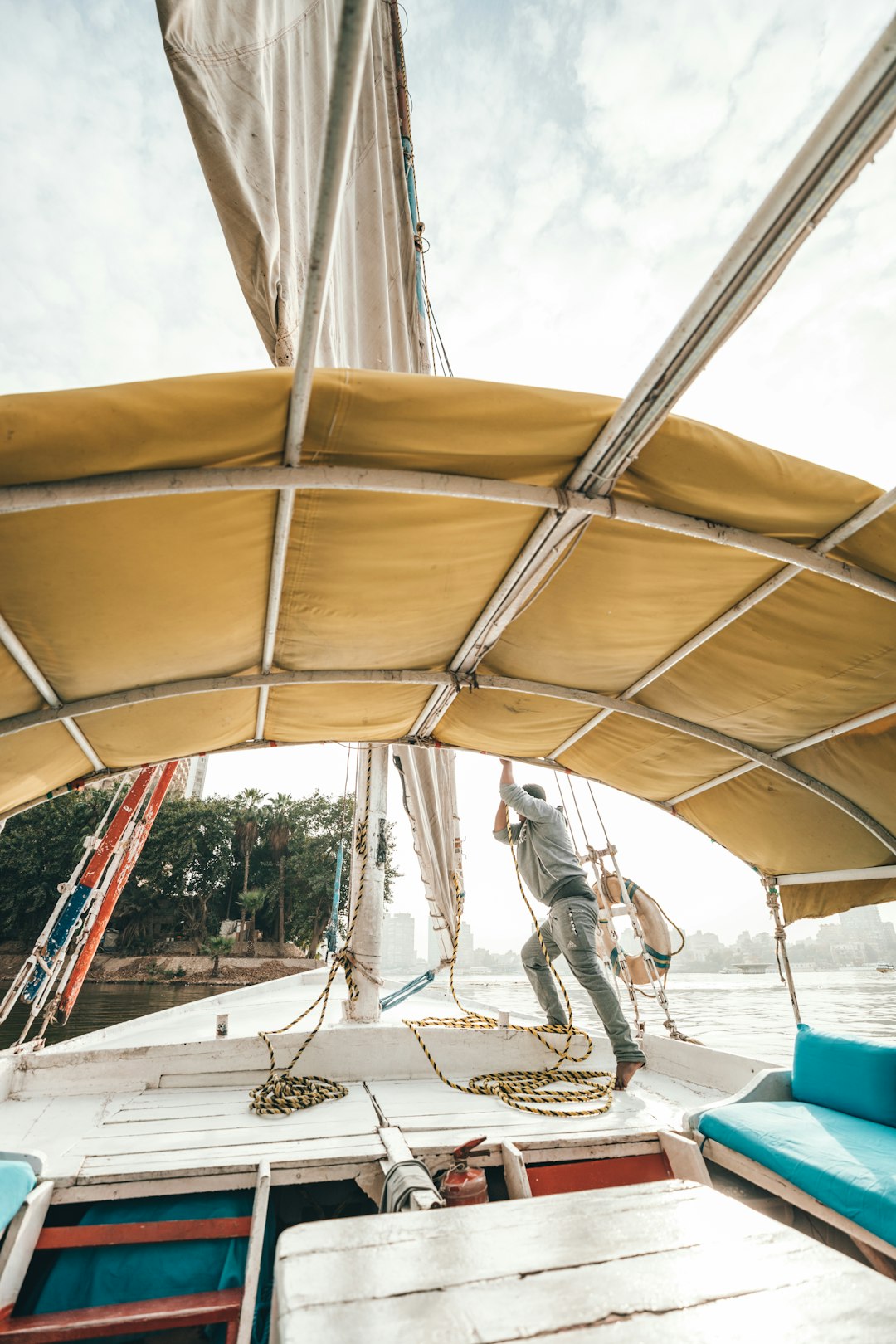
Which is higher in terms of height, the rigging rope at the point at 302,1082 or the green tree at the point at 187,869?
the green tree at the point at 187,869

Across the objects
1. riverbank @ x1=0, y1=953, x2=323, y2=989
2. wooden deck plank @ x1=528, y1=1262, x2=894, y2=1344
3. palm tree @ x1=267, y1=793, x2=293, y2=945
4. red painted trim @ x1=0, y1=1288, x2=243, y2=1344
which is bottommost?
red painted trim @ x1=0, y1=1288, x2=243, y2=1344

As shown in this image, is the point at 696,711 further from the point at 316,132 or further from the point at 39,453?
the point at 316,132

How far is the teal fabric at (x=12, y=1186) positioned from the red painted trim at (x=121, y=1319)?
0.34m

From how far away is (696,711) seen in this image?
4.19m

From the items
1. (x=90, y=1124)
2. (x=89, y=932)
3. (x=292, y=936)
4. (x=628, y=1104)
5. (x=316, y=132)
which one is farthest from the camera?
(x=292, y=936)

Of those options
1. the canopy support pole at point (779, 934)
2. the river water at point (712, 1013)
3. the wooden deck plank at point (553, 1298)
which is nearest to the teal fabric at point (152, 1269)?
the wooden deck plank at point (553, 1298)

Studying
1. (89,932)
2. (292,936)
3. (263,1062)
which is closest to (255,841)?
(292,936)

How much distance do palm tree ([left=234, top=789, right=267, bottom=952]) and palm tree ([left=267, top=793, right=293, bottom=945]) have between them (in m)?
0.89

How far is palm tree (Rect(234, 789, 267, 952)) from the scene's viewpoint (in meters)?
36.8

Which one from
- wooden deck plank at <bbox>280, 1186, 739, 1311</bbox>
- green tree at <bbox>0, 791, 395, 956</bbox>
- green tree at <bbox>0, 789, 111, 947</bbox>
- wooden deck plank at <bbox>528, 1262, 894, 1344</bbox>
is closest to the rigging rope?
wooden deck plank at <bbox>280, 1186, 739, 1311</bbox>

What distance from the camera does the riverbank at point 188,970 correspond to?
3181 centimetres

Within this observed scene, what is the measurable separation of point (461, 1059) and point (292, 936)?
35.4 m

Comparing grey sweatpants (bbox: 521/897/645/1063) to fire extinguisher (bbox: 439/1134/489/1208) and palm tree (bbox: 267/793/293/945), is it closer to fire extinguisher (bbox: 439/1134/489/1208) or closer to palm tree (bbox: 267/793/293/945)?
fire extinguisher (bbox: 439/1134/489/1208)

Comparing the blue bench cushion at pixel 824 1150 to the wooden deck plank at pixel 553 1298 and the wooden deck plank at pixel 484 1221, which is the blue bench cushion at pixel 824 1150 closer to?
the wooden deck plank at pixel 484 1221
